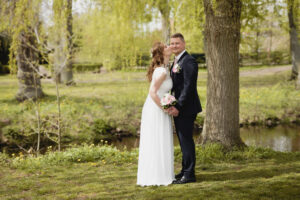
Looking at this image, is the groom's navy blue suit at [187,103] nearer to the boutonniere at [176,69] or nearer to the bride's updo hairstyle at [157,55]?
the boutonniere at [176,69]

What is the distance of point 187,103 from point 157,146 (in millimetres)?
698

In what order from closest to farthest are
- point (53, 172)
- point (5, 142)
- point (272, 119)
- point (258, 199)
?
point (258, 199) → point (53, 172) → point (5, 142) → point (272, 119)

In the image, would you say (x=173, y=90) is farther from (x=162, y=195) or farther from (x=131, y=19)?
(x=131, y=19)

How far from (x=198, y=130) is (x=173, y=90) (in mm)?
7386

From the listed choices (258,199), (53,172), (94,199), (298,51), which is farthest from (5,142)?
(298,51)

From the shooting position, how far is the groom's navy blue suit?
429 centimetres

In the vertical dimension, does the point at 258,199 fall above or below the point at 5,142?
above

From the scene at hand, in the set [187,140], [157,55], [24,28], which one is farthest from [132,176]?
[24,28]

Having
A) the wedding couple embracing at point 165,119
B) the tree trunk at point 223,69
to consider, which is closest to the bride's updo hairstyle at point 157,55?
the wedding couple embracing at point 165,119

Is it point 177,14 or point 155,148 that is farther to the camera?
point 177,14

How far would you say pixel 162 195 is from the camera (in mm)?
3963

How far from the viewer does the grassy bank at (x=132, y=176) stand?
160 inches

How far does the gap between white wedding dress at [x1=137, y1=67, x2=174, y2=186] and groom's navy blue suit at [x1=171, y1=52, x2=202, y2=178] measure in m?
0.15

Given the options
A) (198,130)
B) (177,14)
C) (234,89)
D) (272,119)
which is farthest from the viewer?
(272,119)
